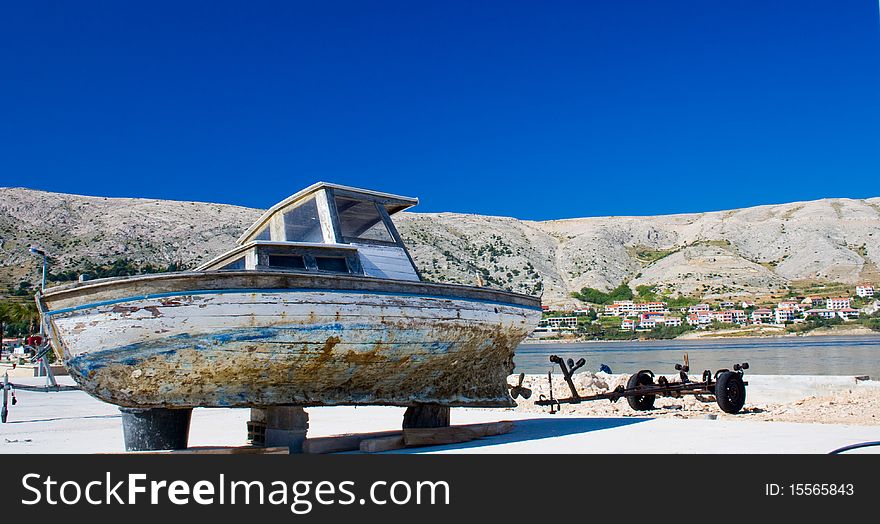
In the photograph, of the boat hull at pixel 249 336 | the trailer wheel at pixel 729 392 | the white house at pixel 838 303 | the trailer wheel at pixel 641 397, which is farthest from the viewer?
the white house at pixel 838 303

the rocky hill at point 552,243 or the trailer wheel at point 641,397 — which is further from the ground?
the rocky hill at point 552,243

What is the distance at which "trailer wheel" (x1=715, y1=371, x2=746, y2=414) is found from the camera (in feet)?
40.9

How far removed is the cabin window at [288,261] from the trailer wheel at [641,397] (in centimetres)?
755

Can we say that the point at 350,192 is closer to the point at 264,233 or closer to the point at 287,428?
the point at 264,233

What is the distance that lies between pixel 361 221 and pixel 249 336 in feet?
8.58

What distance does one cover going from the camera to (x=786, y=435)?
347 inches

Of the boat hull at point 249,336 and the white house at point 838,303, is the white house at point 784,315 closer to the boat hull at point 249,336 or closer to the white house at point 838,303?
the white house at point 838,303

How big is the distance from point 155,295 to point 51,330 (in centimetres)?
163

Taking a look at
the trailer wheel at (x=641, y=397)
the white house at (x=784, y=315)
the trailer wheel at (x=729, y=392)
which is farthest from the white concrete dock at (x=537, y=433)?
the white house at (x=784, y=315)

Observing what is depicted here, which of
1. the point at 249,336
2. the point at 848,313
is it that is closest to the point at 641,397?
the point at 249,336

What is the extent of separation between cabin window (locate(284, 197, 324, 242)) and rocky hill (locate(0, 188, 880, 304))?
250 ft

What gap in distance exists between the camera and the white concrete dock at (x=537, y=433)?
803 cm
